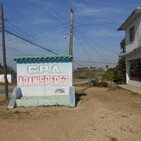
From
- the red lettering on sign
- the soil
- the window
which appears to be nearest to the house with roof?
the window

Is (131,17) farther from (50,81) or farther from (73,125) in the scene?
(73,125)

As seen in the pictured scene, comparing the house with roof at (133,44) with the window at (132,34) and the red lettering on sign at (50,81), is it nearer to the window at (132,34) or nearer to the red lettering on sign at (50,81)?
the window at (132,34)

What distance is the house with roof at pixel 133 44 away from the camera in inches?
957

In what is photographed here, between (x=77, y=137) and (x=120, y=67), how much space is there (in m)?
27.5

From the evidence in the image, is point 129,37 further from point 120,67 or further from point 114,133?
point 114,133

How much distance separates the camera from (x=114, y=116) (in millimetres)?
11852

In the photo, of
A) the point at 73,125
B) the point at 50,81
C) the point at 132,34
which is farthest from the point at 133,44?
the point at 73,125

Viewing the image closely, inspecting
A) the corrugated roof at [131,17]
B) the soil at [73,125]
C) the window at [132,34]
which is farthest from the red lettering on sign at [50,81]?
the window at [132,34]

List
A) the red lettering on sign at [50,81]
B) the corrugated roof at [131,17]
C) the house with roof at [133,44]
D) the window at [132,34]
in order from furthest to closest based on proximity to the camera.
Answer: the window at [132,34] → the house with roof at [133,44] → the corrugated roof at [131,17] → the red lettering on sign at [50,81]

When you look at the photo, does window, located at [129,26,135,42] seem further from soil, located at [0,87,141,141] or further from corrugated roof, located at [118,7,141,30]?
soil, located at [0,87,141,141]

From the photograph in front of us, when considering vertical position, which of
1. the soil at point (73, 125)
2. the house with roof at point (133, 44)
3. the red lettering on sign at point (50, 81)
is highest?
the house with roof at point (133, 44)

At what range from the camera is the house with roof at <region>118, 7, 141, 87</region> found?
24.3 meters

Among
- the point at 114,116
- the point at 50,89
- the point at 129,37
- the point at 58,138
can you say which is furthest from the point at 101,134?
the point at 129,37

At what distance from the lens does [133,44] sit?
26562 mm
